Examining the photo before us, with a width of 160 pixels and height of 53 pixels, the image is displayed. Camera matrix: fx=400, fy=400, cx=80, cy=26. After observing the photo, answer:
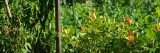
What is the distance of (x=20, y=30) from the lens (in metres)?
2.97

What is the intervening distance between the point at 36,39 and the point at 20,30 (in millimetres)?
296

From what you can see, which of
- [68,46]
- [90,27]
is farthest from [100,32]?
[68,46]

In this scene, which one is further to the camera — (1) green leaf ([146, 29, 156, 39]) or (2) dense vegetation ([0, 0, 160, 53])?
(2) dense vegetation ([0, 0, 160, 53])

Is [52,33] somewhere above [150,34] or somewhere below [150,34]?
below

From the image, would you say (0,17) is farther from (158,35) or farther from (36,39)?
(158,35)

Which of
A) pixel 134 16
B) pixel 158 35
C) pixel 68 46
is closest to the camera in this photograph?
pixel 158 35

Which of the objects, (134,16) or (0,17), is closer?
(0,17)

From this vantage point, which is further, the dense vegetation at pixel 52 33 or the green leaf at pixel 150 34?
the dense vegetation at pixel 52 33

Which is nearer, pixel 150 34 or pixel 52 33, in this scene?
pixel 150 34

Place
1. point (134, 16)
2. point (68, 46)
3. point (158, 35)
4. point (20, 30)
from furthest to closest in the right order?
1. point (134, 16)
2. point (68, 46)
3. point (20, 30)
4. point (158, 35)

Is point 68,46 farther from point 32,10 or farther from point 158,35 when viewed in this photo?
point 158,35

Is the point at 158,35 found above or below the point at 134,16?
above

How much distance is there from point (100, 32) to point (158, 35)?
1.86ft

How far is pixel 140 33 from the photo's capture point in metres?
3.26
